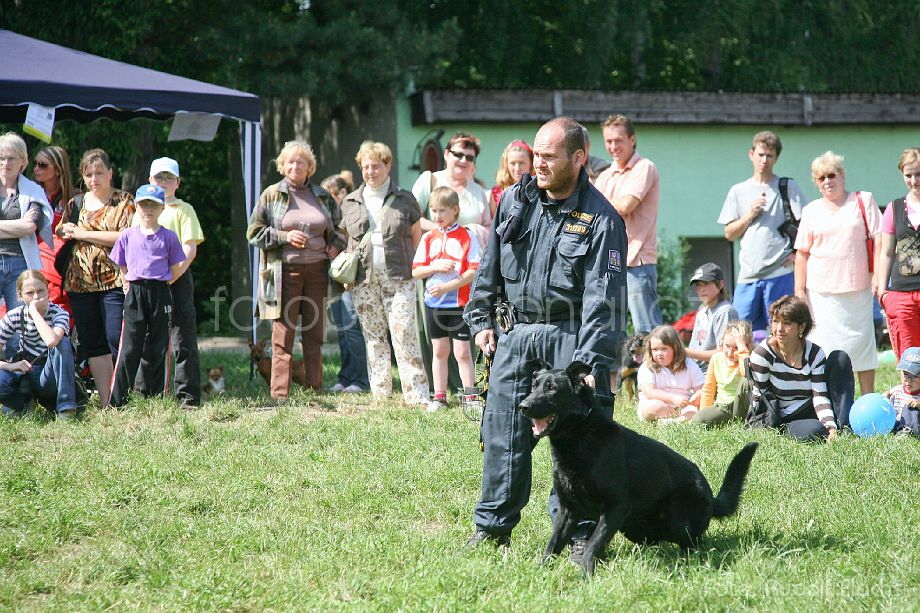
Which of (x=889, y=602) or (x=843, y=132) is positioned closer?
(x=889, y=602)

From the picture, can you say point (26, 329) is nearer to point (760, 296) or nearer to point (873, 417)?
point (760, 296)

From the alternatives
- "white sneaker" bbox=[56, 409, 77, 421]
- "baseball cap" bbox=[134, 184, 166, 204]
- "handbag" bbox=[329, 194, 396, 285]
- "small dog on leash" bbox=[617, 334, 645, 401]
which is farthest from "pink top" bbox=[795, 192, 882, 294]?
"white sneaker" bbox=[56, 409, 77, 421]

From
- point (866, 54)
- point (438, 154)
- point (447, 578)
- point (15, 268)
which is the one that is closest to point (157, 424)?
point (15, 268)

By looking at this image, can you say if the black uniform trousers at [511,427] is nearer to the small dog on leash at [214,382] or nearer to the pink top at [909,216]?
the pink top at [909,216]

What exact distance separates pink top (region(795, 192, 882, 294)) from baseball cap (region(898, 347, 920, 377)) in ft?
2.93

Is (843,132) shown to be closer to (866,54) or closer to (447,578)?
(866,54)

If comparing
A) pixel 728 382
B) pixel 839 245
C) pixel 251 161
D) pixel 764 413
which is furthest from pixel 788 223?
pixel 251 161

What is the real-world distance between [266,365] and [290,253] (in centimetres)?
135

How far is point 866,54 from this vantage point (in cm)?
2055

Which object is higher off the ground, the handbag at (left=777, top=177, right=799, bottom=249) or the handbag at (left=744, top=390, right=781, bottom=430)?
the handbag at (left=777, top=177, right=799, bottom=249)

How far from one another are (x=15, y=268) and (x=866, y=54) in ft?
57.8

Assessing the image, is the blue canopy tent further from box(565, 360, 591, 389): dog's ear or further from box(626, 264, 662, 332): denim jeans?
box(565, 360, 591, 389): dog's ear

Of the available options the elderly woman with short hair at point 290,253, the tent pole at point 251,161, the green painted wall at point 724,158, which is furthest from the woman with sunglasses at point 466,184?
the green painted wall at point 724,158

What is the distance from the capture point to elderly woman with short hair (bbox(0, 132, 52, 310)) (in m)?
8.12
